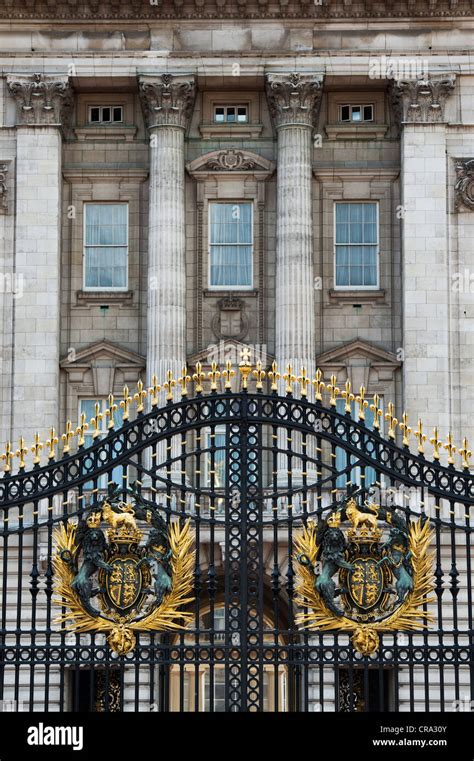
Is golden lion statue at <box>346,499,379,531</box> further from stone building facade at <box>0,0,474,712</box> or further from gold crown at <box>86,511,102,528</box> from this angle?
stone building facade at <box>0,0,474,712</box>

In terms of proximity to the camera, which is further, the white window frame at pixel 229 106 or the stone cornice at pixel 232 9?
the white window frame at pixel 229 106

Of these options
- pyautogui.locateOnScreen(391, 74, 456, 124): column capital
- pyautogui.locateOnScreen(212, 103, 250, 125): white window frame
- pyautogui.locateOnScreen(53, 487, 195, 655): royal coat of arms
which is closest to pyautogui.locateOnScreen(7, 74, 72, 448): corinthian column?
pyautogui.locateOnScreen(212, 103, 250, 125): white window frame

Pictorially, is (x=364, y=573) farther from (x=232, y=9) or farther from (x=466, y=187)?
(x=232, y=9)

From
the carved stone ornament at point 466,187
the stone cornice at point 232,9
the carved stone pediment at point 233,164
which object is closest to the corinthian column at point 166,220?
the carved stone pediment at point 233,164

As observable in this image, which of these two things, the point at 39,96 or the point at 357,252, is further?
the point at 357,252

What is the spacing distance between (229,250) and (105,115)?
4.49m

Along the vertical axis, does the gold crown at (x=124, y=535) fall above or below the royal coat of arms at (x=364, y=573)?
above

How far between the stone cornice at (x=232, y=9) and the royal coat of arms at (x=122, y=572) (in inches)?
912

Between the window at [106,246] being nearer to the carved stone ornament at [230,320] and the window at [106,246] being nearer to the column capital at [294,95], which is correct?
the carved stone ornament at [230,320]

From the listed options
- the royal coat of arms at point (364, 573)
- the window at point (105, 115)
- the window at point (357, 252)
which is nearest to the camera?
the royal coat of arms at point (364, 573)

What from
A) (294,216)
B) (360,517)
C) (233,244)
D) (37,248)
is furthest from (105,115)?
(360,517)

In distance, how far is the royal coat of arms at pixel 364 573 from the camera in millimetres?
23641

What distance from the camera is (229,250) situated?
45.4m
